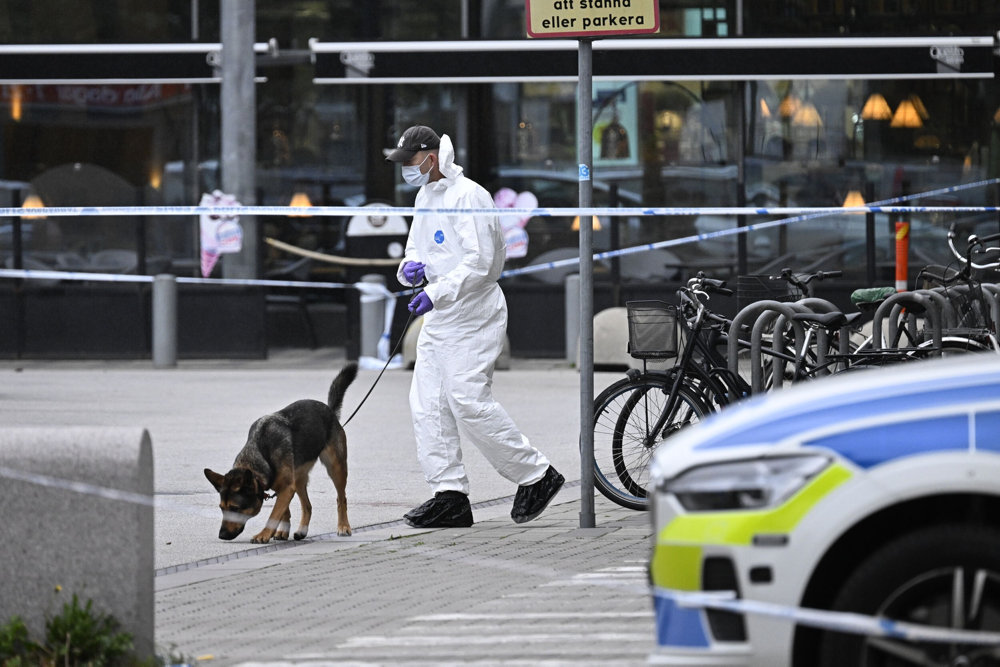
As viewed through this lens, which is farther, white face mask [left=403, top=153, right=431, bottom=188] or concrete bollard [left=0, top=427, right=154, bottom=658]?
white face mask [left=403, top=153, right=431, bottom=188]

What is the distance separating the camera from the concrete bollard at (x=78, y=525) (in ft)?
16.3

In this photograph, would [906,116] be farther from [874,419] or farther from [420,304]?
[874,419]

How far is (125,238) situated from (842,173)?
8.19m

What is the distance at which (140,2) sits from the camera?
19.5m

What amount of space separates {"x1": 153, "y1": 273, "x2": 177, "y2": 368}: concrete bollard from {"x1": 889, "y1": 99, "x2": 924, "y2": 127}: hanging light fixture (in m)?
Answer: 8.36

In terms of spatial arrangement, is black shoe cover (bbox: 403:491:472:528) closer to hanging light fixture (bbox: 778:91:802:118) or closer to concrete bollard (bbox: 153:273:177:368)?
concrete bollard (bbox: 153:273:177:368)

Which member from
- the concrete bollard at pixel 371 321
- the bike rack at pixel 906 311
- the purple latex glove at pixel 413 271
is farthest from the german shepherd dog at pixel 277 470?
the concrete bollard at pixel 371 321

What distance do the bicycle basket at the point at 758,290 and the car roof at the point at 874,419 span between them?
4.43 meters

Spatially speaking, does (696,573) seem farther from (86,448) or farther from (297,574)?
(297,574)

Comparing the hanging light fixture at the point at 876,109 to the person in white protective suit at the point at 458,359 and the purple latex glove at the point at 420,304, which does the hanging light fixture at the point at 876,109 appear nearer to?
the person in white protective suit at the point at 458,359

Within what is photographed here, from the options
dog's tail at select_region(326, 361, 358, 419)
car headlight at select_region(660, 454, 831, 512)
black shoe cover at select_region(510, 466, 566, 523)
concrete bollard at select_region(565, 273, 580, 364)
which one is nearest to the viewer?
car headlight at select_region(660, 454, 831, 512)

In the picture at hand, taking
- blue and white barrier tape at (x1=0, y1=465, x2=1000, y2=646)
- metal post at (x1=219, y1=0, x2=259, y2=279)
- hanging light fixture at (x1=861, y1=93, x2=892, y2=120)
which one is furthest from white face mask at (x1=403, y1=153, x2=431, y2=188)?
hanging light fixture at (x1=861, y1=93, x2=892, y2=120)

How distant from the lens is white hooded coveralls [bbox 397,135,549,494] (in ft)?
26.6

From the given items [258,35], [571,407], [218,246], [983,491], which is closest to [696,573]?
[983,491]
